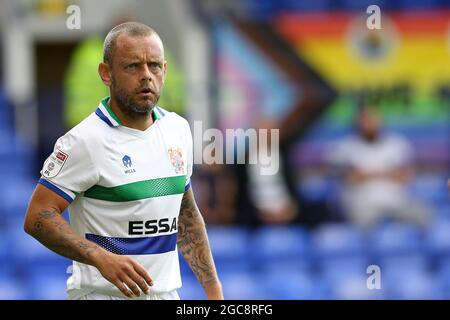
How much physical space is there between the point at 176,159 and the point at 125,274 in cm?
58

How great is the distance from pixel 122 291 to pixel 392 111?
9197mm

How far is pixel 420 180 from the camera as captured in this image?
1235cm

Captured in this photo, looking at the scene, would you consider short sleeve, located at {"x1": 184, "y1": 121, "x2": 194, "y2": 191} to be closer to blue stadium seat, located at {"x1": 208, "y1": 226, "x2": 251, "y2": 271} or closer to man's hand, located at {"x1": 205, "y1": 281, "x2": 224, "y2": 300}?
man's hand, located at {"x1": 205, "y1": 281, "x2": 224, "y2": 300}

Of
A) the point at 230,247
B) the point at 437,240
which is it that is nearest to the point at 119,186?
the point at 230,247

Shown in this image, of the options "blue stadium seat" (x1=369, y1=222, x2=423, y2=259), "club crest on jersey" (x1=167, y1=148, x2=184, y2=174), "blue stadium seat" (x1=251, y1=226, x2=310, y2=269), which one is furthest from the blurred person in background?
"club crest on jersey" (x1=167, y1=148, x2=184, y2=174)

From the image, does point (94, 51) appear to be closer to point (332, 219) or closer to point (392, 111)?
point (332, 219)

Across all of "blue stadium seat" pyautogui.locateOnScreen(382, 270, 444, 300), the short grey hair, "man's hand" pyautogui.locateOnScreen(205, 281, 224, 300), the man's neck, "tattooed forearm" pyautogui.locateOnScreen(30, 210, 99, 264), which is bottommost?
"blue stadium seat" pyautogui.locateOnScreen(382, 270, 444, 300)

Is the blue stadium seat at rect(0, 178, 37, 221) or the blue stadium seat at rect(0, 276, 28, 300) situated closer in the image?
the blue stadium seat at rect(0, 276, 28, 300)

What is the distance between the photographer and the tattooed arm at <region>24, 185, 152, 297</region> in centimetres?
365

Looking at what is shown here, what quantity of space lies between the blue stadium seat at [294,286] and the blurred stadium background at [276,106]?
0.06ft

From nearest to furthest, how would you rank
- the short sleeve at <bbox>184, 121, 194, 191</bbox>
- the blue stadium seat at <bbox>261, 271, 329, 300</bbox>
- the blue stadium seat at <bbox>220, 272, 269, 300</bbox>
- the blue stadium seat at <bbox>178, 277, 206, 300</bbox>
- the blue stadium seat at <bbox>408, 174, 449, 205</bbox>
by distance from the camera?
the short sleeve at <bbox>184, 121, 194, 191</bbox>, the blue stadium seat at <bbox>178, 277, 206, 300</bbox>, the blue stadium seat at <bbox>220, 272, 269, 300</bbox>, the blue stadium seat at <bbox>261, 271, 329, 300</bbox>, the blue stadium seat at <bbox>408, 174, 449, 205</bbox>

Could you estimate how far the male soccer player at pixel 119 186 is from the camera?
3797mm

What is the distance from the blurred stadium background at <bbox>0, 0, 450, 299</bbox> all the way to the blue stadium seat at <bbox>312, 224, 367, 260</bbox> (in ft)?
0.04

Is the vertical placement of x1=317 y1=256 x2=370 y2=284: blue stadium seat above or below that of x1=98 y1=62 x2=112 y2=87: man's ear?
below
